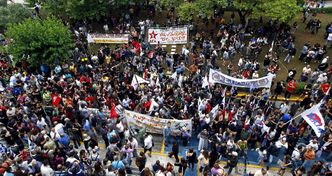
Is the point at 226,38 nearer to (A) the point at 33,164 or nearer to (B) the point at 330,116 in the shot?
(B) the point at 330,116

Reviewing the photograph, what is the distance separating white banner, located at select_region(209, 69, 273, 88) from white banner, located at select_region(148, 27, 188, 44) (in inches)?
312

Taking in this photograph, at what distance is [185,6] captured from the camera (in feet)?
89.7

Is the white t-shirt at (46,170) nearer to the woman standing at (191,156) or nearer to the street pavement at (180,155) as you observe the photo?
the street pavement at (180,155)

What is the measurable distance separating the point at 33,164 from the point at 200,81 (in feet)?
35.2

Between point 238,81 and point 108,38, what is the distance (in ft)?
39.8

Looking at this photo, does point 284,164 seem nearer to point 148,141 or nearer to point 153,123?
point 148,141

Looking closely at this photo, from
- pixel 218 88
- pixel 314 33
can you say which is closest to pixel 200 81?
pixel 218 88

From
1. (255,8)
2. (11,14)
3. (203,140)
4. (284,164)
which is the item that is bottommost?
(284,164)

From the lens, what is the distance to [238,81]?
1862cm

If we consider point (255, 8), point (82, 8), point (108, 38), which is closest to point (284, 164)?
point (255, 8)

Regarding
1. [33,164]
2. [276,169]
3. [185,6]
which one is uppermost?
[185,6]

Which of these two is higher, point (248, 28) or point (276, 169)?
point (248, 28)

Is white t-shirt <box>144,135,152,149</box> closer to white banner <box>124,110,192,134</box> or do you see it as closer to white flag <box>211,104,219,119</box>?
white banner <box>124,110,192,134</box>

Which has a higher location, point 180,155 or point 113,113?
point 113,113
